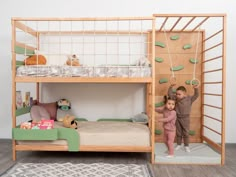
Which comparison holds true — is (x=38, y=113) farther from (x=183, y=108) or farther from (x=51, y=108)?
(x=183, y=108)

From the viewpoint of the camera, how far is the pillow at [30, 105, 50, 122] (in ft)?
10.4

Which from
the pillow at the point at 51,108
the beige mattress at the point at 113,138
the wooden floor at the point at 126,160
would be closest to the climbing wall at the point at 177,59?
the wooden floor at the point at 126,160

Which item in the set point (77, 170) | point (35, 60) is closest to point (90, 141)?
point (77, 170)

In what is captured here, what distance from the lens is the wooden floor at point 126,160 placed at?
2.61 metres

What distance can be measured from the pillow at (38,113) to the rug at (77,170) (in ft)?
1.94

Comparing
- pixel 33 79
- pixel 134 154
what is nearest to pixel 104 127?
pixel 134 154

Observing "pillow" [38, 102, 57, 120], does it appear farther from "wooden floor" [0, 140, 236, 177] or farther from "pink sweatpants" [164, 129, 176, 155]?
"pink sweatpants" [164, 129, 176, 155]

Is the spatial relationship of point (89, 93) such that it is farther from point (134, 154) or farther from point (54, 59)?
point (134, 154)

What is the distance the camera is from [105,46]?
3793 mm

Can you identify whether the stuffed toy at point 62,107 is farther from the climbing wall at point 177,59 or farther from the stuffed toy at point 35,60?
the climbing wall at point 177,59

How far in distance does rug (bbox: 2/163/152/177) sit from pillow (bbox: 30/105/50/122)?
1.94 feet

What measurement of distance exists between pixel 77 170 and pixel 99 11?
2203mm

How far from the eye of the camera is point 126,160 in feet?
9.94

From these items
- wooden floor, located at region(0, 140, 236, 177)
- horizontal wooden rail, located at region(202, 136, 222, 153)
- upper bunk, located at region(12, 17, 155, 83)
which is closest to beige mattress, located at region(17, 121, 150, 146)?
wooden floor, located at region(0, 140, 236, 177)
